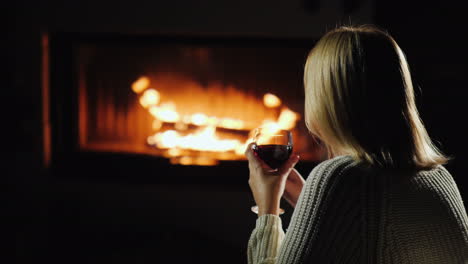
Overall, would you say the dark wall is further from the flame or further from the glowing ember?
the flame

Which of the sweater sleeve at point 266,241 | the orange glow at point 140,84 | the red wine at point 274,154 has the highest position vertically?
the orange glow at point 140,84

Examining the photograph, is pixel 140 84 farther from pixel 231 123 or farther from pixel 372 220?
pixel 372 220

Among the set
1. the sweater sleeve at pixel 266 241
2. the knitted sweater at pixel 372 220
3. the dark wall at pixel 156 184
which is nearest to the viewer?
the knitted sweater at pixel 372 220

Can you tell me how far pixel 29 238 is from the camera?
247cm

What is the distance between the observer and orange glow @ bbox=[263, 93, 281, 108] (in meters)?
2.49

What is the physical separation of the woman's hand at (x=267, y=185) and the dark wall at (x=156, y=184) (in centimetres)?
133

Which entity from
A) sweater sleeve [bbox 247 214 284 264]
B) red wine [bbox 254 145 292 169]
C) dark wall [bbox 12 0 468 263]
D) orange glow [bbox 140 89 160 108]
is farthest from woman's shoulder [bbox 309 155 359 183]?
orange glow [bbox 140 89 160 108]

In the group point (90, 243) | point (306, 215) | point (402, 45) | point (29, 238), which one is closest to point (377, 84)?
point (306, 215)

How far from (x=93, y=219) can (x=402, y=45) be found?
2034mm

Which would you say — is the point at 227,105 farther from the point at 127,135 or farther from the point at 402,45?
the point at 402,45

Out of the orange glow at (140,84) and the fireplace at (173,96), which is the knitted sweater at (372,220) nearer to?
the fireplace at (173,96)

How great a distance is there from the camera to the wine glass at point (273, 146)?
1.14 meters

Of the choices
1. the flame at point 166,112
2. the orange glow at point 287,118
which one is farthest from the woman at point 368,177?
the flame at point 166,112

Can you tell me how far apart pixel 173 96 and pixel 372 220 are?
1937mm
